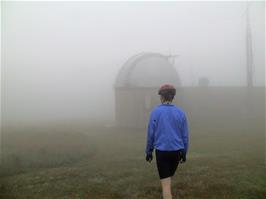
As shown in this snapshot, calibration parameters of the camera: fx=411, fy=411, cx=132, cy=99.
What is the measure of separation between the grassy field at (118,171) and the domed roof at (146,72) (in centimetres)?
774

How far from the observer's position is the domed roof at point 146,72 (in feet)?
81.9

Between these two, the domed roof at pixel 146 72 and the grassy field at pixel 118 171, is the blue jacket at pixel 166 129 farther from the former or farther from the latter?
the domed roof at pixel 146 72

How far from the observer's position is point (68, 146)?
15727 mm

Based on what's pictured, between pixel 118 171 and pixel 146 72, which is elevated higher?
pixel 146 72

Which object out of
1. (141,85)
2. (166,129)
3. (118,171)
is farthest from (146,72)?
(166,129)

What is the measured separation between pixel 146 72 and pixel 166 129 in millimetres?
19112

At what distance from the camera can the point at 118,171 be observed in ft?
35.1

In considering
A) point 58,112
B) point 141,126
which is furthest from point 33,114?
point 141,126

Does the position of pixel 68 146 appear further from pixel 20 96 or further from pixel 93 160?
pixel 20 96

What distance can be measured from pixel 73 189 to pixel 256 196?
12.1 feet

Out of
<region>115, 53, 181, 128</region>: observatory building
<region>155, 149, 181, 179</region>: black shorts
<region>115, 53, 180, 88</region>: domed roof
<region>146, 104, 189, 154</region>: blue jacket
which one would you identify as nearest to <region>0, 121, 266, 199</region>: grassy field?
<region>155, 149, 181, 179</region>: black shorts

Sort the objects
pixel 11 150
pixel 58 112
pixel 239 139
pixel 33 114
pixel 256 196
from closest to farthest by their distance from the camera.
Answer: pixel 256 196
pixel 11 150
pixel 239 139
pixel 33 114
pixel 58 112

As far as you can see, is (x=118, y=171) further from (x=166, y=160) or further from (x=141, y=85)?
(x=141, y=85)

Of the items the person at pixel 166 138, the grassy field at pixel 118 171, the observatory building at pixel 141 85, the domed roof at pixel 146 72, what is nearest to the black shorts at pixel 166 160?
the person at pixel 166 138
